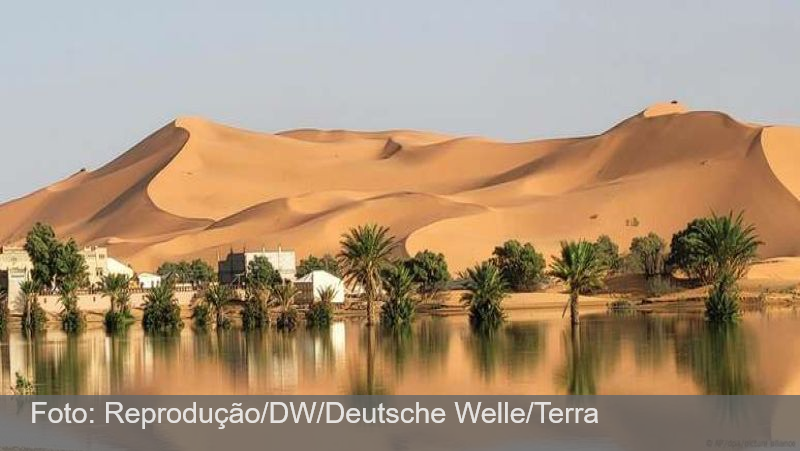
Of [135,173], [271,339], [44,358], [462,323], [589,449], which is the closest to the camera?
[589,449]

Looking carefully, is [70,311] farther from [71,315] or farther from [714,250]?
[714,250]

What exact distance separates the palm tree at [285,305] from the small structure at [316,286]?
→ 23.5ft

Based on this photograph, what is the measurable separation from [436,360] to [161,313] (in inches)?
968

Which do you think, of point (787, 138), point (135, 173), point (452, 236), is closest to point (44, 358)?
point (452, 236)

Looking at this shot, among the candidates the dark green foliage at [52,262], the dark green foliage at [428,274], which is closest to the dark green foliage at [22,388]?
the dark green foliage at [52,262]

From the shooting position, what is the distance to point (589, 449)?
78.6 feet

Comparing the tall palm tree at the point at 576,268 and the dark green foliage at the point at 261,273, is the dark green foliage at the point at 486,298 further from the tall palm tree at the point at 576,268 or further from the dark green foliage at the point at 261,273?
the dark green foliage at the point at 261,273

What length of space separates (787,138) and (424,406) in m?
111

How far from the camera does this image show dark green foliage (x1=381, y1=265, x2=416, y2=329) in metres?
61.3

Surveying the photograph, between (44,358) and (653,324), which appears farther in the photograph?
(653,324)

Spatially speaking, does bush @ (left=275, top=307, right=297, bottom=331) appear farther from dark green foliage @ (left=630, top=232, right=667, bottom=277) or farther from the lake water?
dark green foliage @ (left=630, top=232, right=667, bottom=277)

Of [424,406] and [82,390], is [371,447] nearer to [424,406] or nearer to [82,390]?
[424,406]

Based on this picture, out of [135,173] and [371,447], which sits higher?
[135,173]

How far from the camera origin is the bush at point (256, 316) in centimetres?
6248
